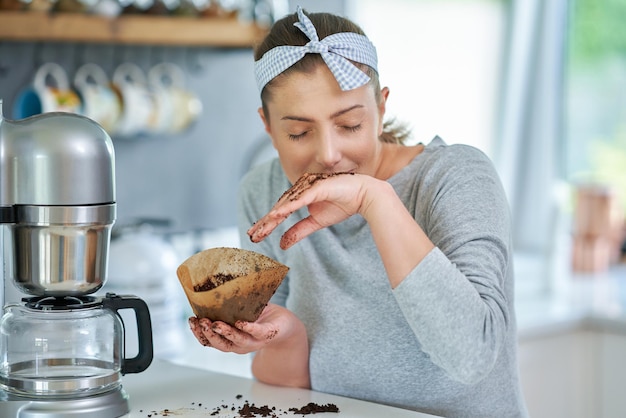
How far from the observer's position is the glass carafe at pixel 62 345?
1313 millimetres

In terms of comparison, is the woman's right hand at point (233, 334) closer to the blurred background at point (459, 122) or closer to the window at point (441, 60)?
the blurred background at point (459, 122)

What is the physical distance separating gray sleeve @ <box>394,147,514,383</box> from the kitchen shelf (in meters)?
1.03

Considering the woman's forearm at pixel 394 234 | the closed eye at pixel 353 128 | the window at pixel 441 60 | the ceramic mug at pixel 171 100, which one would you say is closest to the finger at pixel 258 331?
the woman's forearm at pixel 394 234

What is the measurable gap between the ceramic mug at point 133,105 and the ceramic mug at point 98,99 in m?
0.02

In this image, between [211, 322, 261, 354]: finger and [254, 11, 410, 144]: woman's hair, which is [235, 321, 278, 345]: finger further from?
[254, 11, 410, 144]: woman's hair

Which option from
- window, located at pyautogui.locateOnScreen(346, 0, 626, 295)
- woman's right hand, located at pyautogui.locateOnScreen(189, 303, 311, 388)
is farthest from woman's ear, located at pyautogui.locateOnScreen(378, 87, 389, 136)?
window, located at pyautogui.locateOnScreen(346, 0, 626, 295)

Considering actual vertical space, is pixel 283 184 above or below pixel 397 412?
above

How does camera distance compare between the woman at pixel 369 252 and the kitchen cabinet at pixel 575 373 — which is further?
the kitchen cabinet at pixel 575 373

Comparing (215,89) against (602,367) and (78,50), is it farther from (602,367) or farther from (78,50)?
(602,367)

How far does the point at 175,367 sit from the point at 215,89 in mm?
1575

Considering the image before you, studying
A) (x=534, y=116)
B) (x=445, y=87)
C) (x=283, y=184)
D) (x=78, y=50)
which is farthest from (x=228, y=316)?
(x=534, y=116)

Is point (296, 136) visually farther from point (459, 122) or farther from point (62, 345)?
point (459, 122)

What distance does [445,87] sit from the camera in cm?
357

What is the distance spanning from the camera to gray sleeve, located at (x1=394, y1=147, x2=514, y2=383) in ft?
4.10
